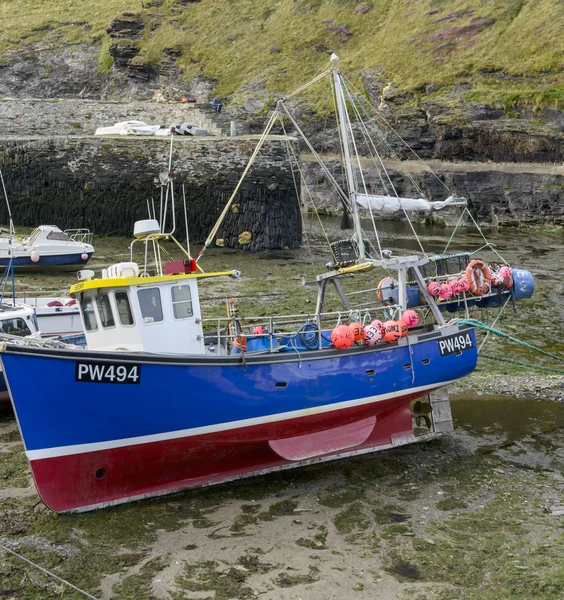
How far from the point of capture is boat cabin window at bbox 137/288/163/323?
1112 centimetres

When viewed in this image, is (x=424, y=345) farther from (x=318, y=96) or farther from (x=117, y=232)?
(x=318, y=96)

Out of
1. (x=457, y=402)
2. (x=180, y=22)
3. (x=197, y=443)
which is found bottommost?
(x=457, y=402)

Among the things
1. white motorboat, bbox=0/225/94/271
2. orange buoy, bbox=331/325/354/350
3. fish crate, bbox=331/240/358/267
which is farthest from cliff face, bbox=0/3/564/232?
orange buoy, bbox=331/325/354/350

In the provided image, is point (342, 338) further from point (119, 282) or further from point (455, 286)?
point (119, 282)

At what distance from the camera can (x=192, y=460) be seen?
1113cm

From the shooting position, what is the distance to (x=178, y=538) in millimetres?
9648

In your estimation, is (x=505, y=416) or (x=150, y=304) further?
(x=505, y=416)

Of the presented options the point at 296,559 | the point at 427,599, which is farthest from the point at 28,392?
the point at 427,599

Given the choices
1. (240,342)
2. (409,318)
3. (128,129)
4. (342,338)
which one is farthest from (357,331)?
(128,129)

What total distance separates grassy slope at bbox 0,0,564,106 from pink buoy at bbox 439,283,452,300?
3379 cm

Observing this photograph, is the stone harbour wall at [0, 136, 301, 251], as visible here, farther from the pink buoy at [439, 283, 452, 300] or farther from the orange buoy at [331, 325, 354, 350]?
the orange buoy at [331, 325, 354, 350]

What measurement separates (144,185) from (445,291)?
2048 cm

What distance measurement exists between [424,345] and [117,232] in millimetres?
21846

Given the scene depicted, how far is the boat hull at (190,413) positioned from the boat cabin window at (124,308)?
3.13 ft
